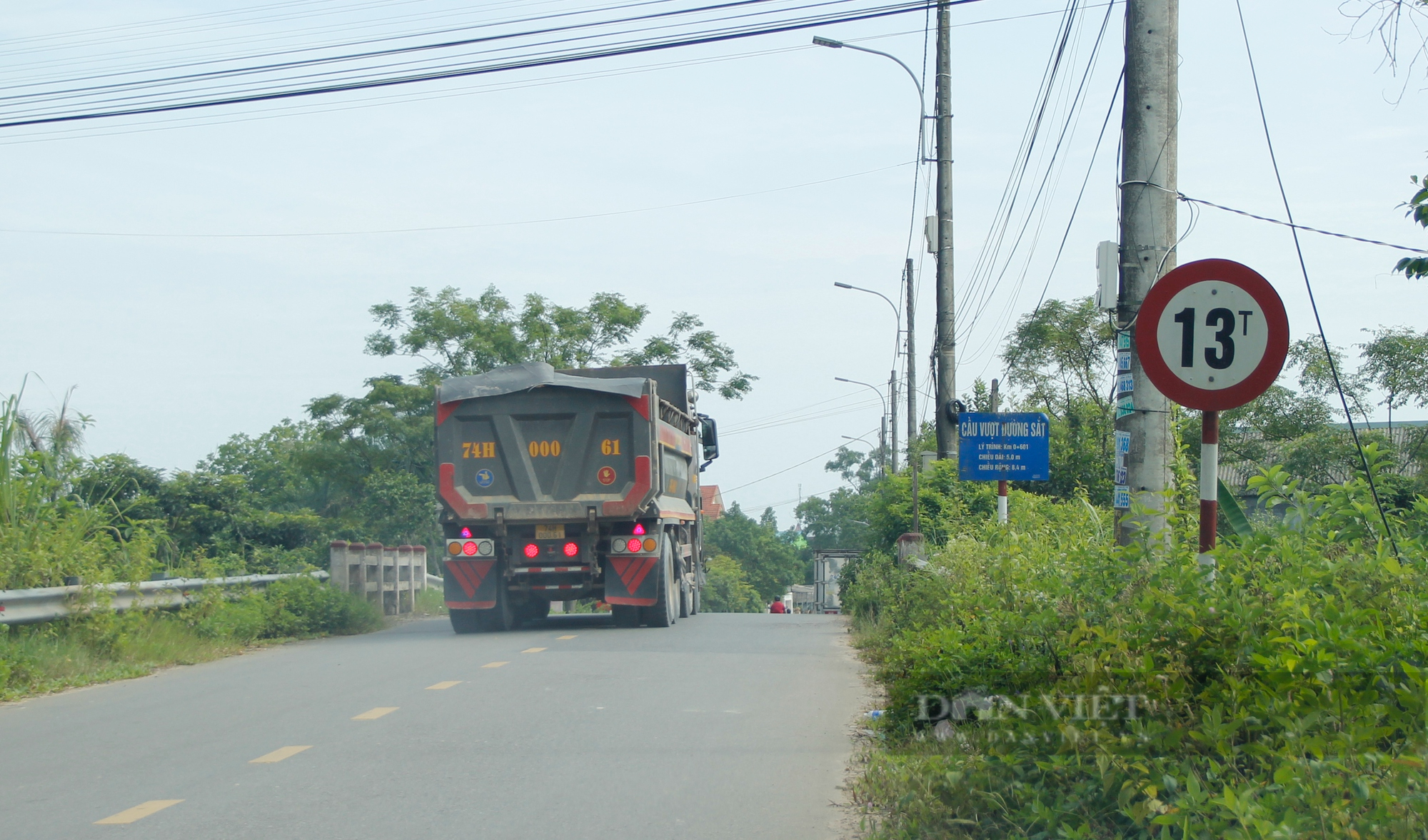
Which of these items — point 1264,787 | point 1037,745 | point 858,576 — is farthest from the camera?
point 858,576

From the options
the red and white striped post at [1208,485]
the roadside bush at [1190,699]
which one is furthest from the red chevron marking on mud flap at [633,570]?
the red and white striped post at [1208,485]

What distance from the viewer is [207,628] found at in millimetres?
13180

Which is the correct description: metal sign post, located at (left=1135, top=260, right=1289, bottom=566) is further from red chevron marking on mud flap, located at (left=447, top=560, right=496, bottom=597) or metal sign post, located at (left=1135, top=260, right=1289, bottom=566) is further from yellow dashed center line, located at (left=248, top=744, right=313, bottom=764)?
red chevron marking on mud flap, located at (left=447, top=560, right=496, bottom=597)

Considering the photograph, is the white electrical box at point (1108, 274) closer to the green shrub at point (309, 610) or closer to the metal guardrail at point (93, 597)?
the metal guardrail at point (93, 597)

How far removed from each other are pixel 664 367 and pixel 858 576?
15.5ft

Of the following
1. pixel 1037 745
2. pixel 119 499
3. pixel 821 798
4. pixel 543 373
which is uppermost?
pixel 543 373

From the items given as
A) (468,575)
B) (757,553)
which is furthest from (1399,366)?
(757,553)

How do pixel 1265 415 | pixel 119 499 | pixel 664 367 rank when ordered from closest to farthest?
1. pixel 664 367
2. pixel 119 499
3. pixel 1265 415

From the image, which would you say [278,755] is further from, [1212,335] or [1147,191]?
[1147,191]

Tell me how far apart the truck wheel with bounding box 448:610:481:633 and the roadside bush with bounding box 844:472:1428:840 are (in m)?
9.95

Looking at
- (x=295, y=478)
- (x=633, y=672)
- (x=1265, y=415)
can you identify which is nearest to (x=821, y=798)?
(x=633, y=672)

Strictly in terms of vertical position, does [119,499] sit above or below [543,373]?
below

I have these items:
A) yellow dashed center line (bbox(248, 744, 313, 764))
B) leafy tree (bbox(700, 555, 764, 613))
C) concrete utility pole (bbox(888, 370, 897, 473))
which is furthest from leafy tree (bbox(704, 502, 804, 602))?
yellow dashed center line (bbox(248, 744, 313, 764))

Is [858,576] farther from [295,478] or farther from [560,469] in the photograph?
[295,478]
